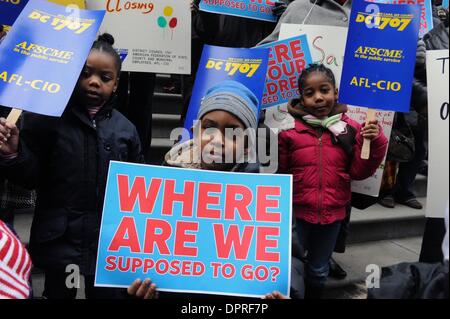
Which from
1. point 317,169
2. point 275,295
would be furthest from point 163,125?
point 275,295

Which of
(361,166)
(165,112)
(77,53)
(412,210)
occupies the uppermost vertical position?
(77,53)

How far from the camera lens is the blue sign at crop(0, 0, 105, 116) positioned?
1.59 meters

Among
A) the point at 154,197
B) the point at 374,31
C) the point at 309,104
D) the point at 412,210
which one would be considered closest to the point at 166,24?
the point at 309,104

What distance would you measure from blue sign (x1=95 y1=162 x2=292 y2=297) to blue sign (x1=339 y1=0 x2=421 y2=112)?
757 mm

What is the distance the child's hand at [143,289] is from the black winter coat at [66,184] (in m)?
0.50

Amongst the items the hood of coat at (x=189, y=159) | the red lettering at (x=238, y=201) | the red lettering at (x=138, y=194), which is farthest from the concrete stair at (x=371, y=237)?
the red lettering at (x=238, y=201)

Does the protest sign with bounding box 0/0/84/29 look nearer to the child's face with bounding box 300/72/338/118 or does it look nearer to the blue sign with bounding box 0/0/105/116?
the blue sign with bounding box 0/0/105/116

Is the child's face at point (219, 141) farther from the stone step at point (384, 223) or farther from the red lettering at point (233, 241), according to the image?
the stone step at point (384, 223)

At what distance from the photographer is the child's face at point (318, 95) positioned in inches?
84.6

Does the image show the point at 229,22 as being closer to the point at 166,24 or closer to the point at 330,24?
the point at 166,24

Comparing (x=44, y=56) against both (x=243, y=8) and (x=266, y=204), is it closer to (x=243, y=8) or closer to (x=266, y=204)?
(x=266, y=204)

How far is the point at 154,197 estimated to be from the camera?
Result: 1442 mm

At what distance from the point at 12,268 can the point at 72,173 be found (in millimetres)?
704

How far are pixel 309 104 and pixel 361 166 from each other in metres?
0.40
